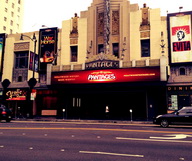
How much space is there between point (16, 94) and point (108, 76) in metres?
15.6

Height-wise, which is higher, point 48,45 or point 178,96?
point 48,45

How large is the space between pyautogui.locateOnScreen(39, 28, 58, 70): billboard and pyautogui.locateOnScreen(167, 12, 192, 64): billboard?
16844 mm

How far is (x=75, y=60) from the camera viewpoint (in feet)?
103

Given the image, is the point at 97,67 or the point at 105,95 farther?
the point at 105,95

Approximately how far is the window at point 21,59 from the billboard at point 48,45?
355 cm

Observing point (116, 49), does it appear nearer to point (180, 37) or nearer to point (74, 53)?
point (74, 53)

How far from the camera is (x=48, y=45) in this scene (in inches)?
1276

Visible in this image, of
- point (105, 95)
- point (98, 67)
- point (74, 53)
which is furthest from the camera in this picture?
point (74, 53)

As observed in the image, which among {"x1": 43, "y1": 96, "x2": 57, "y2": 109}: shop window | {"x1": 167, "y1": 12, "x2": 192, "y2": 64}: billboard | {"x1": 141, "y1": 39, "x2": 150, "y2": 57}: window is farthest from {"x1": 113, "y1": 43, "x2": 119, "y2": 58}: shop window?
{"x1": 43, "y1": 96, "x2": 57, "y2": 109}: shop window

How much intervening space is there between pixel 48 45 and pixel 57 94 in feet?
26.2

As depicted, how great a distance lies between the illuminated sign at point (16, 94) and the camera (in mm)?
32000

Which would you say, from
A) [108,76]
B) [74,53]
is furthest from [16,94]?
[108,76]

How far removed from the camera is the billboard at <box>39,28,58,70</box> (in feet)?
105

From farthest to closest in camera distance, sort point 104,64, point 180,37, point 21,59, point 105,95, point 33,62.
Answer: point 21,59
point 33,62
point 105,95
point 104,64
point 180,37
